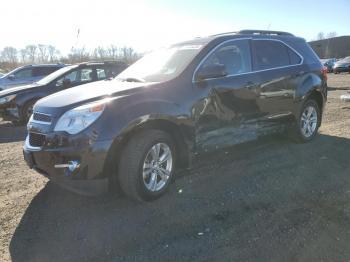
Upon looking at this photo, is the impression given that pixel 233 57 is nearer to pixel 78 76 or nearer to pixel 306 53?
pixel 306 53

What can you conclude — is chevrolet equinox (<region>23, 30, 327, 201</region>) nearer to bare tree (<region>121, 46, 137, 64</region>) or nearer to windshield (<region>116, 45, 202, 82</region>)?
windshield (<region>116, 45, 202, 82</region>)

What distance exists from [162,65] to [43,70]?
1015 centimetres

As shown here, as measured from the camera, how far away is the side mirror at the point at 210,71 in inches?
191

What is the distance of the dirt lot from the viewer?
340 centimetres

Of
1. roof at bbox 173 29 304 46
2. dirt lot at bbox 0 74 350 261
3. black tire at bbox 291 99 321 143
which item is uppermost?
roof at bbox 173 29 304 46

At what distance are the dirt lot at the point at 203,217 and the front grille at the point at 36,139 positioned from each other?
73cm

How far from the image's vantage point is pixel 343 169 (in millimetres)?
5508

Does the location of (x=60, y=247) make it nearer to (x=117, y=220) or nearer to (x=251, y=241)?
(x=117, y=220)

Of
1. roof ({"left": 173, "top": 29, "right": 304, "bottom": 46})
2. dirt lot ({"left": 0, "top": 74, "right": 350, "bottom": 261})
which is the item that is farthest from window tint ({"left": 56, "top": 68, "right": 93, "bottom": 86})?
roof ({"left": 173, "top": 29, "right": 304, "bottom": 46})

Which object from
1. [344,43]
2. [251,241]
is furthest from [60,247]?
[344,43]

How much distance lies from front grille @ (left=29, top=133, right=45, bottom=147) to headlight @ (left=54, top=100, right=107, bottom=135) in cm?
26

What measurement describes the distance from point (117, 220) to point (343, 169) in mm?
3360

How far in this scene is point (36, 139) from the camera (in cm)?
432

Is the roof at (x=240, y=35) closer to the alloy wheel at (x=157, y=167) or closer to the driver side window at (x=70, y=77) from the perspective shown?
the alloy wheel at (x=157, y=167)
